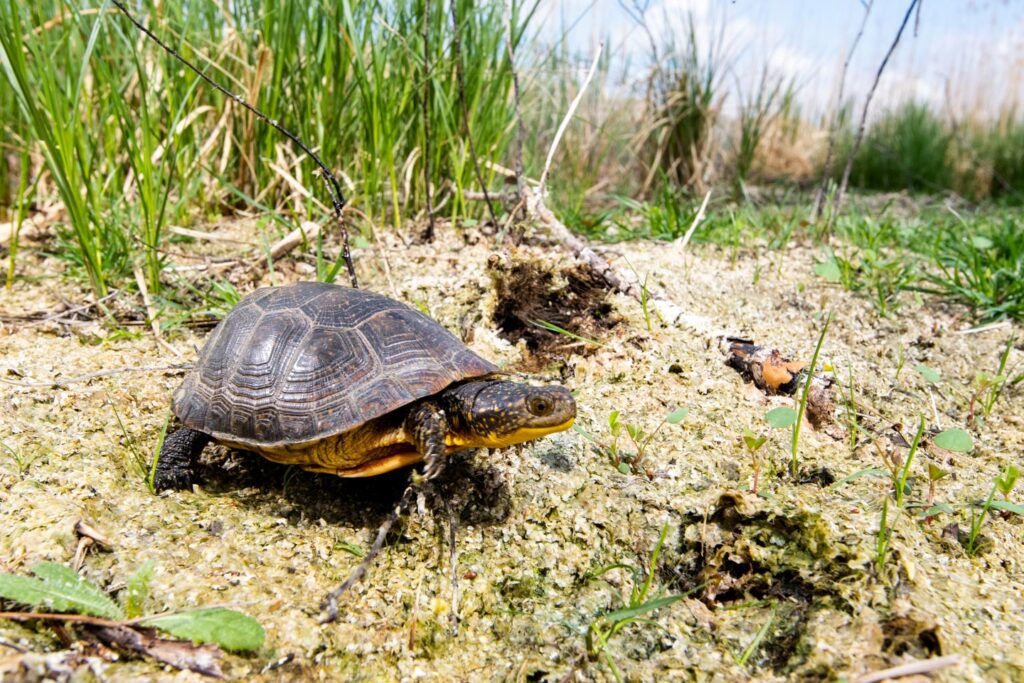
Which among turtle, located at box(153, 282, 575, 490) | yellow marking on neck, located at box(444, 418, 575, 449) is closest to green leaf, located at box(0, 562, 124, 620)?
turtle, located at box(153, 282, 575, 490)

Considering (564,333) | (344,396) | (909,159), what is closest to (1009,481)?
(564,333)

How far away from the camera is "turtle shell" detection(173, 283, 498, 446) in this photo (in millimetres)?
1774

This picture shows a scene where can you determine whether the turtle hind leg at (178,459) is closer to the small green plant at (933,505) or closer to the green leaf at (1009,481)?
the small green plant at (933,505)

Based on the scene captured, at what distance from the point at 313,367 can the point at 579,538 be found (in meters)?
0.83

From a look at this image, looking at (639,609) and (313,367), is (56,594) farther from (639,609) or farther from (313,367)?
(639,609)

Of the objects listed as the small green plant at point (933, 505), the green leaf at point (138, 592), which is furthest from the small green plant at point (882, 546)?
the green leaf at point (138, 592)

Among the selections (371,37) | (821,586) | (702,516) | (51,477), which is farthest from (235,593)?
(371,37)

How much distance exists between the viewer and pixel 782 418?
1829 millimetres

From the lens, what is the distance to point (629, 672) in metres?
1.35

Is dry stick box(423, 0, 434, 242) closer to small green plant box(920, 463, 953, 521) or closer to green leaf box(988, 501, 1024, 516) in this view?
small green plant box(920, 463, 953, 521)

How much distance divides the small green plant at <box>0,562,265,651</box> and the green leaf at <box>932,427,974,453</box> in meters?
1.65

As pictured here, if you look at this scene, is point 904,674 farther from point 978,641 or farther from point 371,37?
point 371,37

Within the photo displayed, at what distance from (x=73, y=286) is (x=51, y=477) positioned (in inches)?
64.4

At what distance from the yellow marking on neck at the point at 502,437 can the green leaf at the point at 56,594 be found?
813 mm
